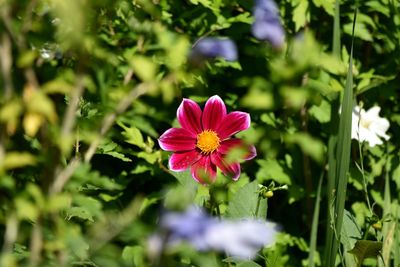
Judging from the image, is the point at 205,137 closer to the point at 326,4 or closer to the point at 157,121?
the point at 157,121

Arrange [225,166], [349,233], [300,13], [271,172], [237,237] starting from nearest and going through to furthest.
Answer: [237,237]
[225,166]
[349,233]
[300,13]
[271,172]

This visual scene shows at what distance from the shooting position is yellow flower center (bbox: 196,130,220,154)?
1.79m

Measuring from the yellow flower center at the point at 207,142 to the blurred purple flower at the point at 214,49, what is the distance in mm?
404

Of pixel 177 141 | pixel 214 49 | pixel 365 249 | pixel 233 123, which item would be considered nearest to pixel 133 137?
pixel 177 141

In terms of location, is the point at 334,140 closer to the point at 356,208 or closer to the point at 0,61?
the point at 356,208

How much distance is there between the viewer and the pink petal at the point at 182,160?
178 cm

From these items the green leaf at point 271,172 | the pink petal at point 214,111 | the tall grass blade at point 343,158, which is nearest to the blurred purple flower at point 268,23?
the green leaf at point 271,172

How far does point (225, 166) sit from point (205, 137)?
87 mm

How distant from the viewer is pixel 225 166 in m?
1.76

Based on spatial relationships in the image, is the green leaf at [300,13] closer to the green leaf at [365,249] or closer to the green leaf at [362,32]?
the green leaf at [362,32]

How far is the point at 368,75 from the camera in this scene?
8.13 feet

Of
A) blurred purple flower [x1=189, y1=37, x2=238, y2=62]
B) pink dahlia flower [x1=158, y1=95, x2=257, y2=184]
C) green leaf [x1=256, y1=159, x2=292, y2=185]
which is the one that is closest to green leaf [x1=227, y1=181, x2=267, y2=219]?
pink dahlia flower [x1=158, y1=95, x2=257, y2=184]

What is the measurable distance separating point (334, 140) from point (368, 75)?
0.87 feet

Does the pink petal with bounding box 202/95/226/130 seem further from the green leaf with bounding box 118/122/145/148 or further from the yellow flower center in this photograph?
the green leaf with bounding box 118/122/145/148
